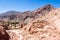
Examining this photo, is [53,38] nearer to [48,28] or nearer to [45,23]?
[48,28]

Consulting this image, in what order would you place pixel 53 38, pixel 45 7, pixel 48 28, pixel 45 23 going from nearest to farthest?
pixel 53 38
pixel 48 28
pixel 45 23
pixel 45 7

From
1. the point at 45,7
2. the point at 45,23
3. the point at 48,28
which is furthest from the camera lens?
the point at 45,7

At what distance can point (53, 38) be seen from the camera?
2148 cm

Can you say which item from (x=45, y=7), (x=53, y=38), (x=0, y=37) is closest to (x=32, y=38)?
(x=53, y=38)

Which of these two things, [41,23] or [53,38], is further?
[41,23]

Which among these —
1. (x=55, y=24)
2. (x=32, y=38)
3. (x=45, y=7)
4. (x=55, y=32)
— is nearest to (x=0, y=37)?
(x=32, y=38)

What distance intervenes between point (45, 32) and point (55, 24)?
102 inches

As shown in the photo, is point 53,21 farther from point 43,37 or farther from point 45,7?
point 45,7

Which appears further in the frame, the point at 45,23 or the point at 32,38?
the point at 45,23

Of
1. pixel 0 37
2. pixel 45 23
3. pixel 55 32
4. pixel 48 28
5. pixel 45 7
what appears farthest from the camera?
pixel 45 7

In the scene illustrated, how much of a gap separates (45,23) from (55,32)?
3829 mm

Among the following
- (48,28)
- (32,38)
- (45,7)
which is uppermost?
(45,7)

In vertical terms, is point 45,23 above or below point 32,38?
above

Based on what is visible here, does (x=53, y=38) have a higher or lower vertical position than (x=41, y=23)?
lower
